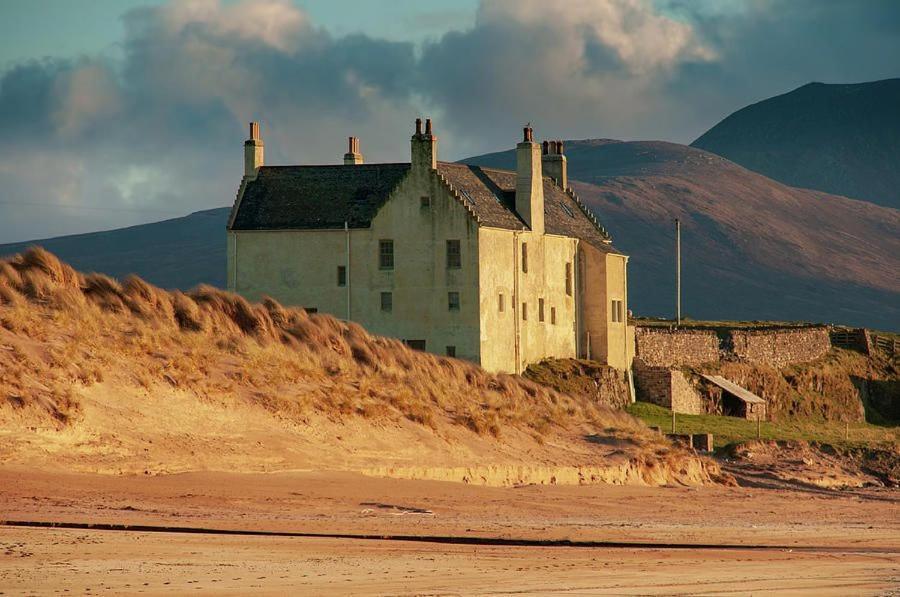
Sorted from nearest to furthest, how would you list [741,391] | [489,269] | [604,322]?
[489,269] < [604,322] < [741,391]

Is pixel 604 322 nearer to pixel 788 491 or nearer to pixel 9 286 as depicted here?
pixel 788 491

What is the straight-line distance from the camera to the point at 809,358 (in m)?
93.9

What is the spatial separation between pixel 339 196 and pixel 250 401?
31.7 m

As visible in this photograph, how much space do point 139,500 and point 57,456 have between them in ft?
8.68

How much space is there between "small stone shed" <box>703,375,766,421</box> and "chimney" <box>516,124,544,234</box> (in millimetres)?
14301

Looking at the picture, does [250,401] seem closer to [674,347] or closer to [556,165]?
[556,165]

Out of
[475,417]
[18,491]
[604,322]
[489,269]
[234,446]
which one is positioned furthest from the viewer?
[604,322]

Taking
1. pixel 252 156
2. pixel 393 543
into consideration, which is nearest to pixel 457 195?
pixel 252 156

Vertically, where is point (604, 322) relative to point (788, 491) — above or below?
above

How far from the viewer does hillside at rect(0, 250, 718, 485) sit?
32250mm

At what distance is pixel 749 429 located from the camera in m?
68.7

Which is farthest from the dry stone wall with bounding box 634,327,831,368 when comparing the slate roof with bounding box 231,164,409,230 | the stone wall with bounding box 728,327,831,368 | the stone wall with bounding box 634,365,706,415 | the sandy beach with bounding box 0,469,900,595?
the sandy beach with bounding box 0,469,900,595

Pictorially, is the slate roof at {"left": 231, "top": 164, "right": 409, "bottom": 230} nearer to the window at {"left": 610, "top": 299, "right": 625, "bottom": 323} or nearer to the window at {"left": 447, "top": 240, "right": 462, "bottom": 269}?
the window at {"left": 447, "top": 240, "right": 462, "bottom": 269}

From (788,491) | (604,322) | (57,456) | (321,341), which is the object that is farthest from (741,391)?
(57,456)
